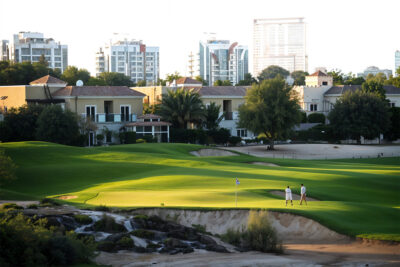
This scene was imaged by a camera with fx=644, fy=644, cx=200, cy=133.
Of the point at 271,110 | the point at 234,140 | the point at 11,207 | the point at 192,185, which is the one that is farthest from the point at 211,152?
the point at 11,207

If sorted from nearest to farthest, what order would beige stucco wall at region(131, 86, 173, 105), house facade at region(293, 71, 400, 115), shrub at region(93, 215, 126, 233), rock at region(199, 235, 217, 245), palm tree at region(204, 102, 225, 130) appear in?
rock at region(199, 235, 217, 245)
shrub at region(93, 215, 126, 233)
palm tree at region(204, 102, 225, 130)
beige stucco wall at region(131, 86, 173, 105)
house facade at region(293, 71, 400, 115)

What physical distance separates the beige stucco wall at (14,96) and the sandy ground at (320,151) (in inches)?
940

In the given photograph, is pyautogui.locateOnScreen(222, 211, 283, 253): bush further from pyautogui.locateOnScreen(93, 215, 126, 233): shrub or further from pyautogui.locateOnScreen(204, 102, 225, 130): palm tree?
pyautogui.locateOnScreen(204, 102, 225, 130): palm tree

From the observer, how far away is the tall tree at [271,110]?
2906 inches

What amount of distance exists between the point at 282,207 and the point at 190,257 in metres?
6.79

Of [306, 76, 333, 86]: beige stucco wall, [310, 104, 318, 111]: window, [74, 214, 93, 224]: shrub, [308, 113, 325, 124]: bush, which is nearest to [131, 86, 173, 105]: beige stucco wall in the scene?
[308, 113, 325, 124]: bush

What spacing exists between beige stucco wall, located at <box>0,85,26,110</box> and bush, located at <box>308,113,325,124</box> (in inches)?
1626

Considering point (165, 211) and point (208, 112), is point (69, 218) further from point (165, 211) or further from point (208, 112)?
point (208, 112)

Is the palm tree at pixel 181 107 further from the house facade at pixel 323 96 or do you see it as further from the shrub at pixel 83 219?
the shrub at pixel 83 219

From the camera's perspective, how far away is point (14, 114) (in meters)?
65.8

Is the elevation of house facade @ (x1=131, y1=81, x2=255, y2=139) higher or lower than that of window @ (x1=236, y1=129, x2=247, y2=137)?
higher

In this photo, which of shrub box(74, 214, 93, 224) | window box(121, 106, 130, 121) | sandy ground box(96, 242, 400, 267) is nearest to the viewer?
sandy ground box(96, 242, 400, 267)

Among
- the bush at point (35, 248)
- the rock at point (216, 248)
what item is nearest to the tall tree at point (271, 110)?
the rock at point (216, 248)

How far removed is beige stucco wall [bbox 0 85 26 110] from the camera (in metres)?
70.6
